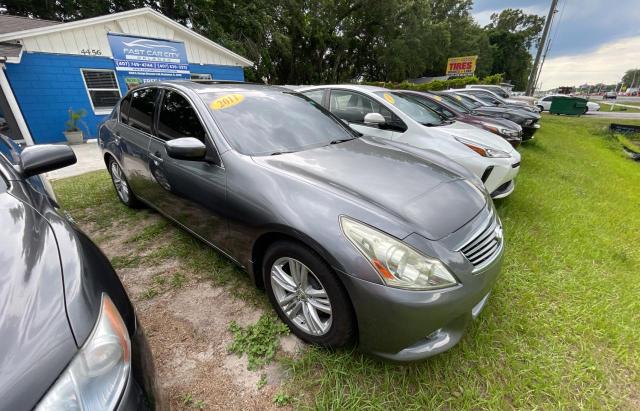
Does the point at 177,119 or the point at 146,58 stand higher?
the point at 146,58

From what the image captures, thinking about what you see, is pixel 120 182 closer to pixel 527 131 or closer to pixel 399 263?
pixel 399 263

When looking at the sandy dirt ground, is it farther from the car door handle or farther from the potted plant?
the potted plant

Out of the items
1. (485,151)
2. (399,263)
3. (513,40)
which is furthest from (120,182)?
(513,40)

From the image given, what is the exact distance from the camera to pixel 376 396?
1530 millimetres

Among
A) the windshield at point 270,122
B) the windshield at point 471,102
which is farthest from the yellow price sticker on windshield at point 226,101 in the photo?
the windshield at point 471,102

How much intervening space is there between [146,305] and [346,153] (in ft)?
6.25

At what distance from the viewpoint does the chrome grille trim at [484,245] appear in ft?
5.12

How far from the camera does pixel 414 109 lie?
4.54 m

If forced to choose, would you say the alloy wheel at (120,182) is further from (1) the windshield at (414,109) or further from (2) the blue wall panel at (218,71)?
(2) the blue wall panel at (218,71)

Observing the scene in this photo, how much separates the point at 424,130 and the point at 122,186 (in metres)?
4.03

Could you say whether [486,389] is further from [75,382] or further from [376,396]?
[75,382]

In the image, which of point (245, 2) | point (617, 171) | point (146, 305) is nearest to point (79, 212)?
point (146, 305)

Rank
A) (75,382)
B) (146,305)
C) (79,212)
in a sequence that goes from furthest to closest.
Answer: (79,212) → (146,305) → (75,382)

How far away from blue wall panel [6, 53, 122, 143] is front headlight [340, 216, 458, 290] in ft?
36.7
